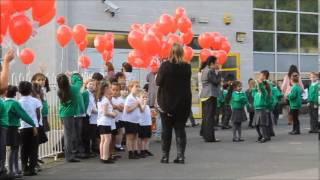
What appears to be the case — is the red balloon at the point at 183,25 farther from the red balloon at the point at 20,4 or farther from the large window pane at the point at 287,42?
the large window pane at the point at 287,42

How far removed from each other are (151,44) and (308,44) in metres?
14.0

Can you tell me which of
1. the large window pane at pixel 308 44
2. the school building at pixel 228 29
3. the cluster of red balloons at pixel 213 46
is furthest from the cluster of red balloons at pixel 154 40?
the large window pane at pixel 308 44

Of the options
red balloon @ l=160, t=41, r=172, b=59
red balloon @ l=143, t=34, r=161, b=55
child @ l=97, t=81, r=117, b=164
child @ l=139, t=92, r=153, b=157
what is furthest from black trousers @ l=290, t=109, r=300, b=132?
child @ l=97, t=81, r=117, b=164

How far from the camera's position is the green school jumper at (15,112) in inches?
306

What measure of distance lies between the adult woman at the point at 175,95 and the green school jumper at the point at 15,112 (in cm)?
220

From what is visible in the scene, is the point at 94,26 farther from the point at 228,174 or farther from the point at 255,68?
the point at 228,174

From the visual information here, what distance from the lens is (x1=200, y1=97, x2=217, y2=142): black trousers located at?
12211 millimetres

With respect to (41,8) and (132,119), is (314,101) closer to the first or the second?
(132,119)

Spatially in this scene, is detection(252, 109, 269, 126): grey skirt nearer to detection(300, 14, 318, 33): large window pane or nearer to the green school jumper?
the green school jumper

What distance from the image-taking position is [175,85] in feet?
28.7

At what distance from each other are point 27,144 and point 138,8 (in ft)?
39.6

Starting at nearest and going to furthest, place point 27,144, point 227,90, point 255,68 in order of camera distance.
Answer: point 27,144
point 227,90
point 255,68

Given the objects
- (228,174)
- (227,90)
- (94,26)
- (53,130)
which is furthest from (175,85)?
(94,26)

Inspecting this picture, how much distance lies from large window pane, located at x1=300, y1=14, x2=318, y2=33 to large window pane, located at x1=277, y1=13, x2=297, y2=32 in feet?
1.20
